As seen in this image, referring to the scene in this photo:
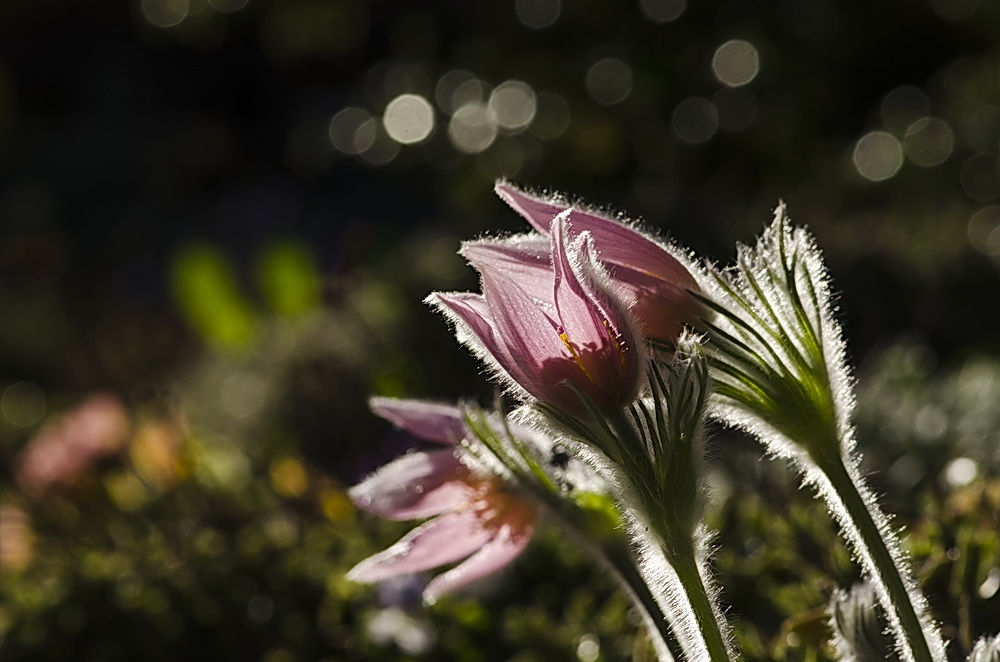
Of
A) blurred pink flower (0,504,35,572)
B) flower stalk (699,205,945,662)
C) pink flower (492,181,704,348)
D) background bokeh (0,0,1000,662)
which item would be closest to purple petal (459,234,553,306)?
pink flower (492,181,704,348)

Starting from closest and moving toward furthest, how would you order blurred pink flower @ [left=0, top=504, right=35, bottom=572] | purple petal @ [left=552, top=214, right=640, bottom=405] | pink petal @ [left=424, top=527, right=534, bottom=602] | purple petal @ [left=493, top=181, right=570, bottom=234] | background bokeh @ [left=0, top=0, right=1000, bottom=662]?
1. purple petal @ [left=552, top=214, right=640, bottom=405]
2. purple petal @ [left=493, top=181, right=570, bottom=234]
3. pink petal @ [left=424, top=527, right=534, bottom=602]
4. background bokeh @ [left=0, top=0, right=1000, bottom=662]
5. blurred pink flower @ [left=0, top=504, right=35, bottom=572]

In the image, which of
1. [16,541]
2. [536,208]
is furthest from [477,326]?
[16,541]

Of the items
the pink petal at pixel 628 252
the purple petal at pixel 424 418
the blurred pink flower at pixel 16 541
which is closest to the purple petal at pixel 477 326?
the pink petal at pixel 628 252

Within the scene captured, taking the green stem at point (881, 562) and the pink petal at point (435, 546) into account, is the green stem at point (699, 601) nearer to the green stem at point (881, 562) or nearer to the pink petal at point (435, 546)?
the green stem at point (881, 562)

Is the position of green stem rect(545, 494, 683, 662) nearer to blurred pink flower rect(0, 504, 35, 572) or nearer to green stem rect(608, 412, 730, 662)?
green stem rect(608, 412, 730, 662)

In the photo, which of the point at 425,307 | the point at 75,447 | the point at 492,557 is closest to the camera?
the point at 492,557

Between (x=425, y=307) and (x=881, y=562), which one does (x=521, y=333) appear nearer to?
(x=881, y=562)

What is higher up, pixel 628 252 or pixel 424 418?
pixel 628 252
